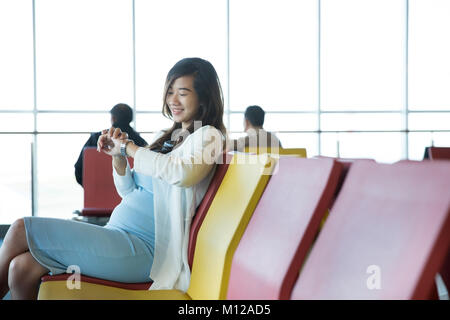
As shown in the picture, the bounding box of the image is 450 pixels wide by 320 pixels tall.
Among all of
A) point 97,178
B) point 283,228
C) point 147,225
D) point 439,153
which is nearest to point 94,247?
point 147,225

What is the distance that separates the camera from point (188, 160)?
73.0 inches

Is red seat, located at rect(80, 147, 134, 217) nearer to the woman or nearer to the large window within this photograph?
the woman

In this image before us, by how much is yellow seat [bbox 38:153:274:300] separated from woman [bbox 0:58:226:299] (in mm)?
62

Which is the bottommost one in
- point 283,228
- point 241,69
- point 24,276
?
point 24,276

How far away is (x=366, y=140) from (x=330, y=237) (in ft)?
21.0

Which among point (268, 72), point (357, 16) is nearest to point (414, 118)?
point (357, 16)

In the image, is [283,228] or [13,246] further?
[13,246]

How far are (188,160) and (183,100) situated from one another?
0.34 metres

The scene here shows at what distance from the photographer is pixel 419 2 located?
24.4 feet

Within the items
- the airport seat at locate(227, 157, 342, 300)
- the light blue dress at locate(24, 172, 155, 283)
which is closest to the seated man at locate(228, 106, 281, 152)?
the light blue dress at locate(24, 172, 155, 283)

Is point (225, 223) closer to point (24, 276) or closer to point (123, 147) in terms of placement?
point (123, 147)

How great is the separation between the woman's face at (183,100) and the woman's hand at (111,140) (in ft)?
0.70

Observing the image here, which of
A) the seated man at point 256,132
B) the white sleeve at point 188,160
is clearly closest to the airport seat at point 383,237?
the white sleeve at point 188,160
